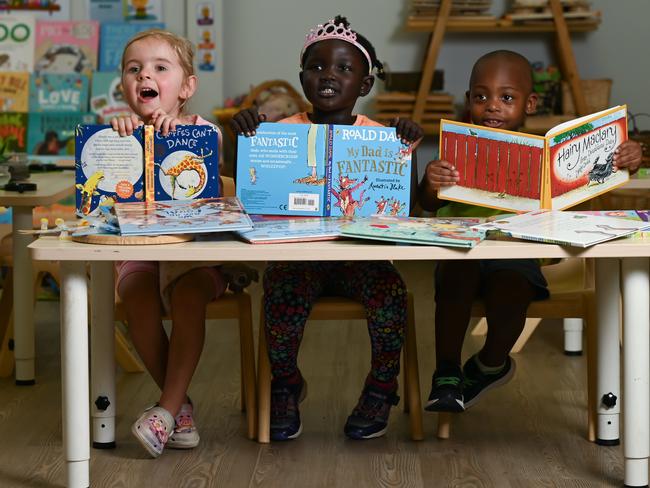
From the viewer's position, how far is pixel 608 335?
2.29 m

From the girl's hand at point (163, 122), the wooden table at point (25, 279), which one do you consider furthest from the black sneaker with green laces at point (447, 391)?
the wooden table at point (25, 279)

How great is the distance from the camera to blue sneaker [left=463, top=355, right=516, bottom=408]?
7.80ft

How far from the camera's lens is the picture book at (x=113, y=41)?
16.0 feet

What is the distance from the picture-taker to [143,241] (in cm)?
187

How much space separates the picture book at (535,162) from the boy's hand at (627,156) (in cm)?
1

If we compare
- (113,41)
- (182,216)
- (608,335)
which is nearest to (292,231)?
(182,216)

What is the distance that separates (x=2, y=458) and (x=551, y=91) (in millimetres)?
3336

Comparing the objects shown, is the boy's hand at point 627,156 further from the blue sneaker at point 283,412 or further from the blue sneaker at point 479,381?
the blue sneaker at point 283,412

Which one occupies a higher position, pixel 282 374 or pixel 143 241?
pixel 143 241

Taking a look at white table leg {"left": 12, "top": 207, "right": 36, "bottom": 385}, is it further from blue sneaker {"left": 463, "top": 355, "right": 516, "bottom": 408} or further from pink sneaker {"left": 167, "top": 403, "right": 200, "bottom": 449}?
blue sneaker {"left": 463, "top": 355, "right": 516, "bottom": 408}

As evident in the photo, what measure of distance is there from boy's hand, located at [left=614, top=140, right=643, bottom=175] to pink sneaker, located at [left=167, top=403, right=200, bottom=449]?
1.08m

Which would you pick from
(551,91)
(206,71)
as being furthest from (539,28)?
(206,71)

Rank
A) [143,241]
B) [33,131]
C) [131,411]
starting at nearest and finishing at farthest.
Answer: [143,241]
[131,411]
[33,131]

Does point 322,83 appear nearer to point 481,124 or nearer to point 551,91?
point 481,124
